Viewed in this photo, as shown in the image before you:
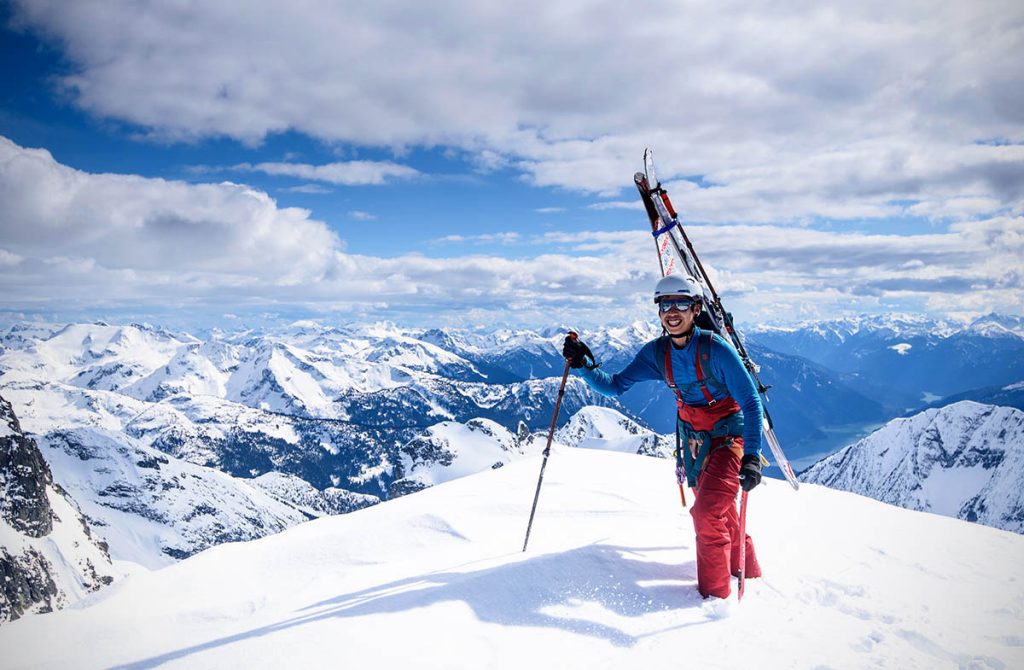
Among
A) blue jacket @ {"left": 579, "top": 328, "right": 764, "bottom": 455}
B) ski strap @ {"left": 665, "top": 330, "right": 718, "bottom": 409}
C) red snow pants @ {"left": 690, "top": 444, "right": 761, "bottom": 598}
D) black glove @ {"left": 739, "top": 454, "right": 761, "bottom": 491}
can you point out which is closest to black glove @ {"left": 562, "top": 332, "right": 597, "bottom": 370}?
blue jacket @ {"left": 579, "top": 328, "right": 764, "bottom": 455}

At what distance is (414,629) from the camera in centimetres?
510

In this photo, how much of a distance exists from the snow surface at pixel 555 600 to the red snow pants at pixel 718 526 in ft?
0.84

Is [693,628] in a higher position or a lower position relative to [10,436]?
higher

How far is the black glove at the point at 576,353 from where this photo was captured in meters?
7.78

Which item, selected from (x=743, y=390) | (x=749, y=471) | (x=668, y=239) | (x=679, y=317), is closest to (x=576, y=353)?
(x=679, y=317)

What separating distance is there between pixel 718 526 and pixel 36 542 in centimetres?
21645

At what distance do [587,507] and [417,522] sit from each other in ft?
10.4

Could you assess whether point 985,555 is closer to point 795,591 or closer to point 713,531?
point 795,591

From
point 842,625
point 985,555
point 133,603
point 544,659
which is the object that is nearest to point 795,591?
point 842,625

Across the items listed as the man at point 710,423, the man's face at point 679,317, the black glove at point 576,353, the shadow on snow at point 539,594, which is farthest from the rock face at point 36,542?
the man's face at point 679,317

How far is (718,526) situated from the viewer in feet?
19.9

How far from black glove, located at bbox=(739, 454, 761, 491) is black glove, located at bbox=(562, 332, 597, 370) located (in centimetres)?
258

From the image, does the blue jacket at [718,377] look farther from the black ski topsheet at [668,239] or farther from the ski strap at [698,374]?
the black ski topsheet at [668,239]

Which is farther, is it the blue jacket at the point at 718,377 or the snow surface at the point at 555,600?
the blue jacket at the point at 718,377
